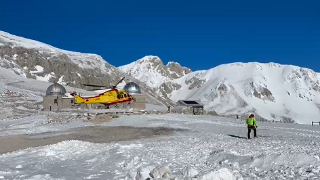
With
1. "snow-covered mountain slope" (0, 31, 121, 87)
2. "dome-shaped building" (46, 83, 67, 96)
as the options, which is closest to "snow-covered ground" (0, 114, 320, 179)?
"dome-shaped building" (46, 83, 67, 96)

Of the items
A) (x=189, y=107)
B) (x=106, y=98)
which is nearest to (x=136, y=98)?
(x=189, y=107)

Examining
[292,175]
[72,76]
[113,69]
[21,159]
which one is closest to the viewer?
[292,175]

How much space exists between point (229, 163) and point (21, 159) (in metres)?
9.43

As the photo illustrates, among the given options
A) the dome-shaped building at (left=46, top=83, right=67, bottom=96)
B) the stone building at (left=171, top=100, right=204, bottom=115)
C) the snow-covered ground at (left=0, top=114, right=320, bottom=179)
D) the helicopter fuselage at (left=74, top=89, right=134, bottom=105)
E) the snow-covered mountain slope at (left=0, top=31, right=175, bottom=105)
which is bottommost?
the snow-covered ground at (left=0, top=114, right=320, bottom=179)

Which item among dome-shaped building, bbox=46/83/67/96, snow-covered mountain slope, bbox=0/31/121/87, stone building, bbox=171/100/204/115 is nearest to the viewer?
stone building, bbox=171/100/204/115

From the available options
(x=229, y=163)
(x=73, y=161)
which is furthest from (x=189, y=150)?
(x=73, y=161)

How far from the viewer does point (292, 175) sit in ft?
28.4

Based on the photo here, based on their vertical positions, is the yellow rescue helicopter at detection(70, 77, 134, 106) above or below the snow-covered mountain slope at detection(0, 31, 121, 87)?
below

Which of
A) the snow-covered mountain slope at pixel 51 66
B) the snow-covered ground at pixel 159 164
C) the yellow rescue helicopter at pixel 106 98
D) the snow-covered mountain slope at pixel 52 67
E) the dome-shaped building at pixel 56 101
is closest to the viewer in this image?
the snow-covered ground at pixel 159 164

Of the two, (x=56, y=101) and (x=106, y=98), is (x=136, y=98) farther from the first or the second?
(x=56, y=101)

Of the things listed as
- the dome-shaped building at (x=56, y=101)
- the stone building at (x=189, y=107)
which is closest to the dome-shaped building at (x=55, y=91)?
the dome-shaped building at (x=56, y=101)

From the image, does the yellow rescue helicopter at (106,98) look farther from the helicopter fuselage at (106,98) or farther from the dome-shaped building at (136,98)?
the dome-shaped building at (136,98)

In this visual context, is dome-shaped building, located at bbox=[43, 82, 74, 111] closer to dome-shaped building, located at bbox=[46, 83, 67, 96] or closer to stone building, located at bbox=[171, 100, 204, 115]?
dome-shaped building, located at bbox=[46, 83, 67, 96]

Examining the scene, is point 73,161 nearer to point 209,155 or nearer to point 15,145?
point 209,155
